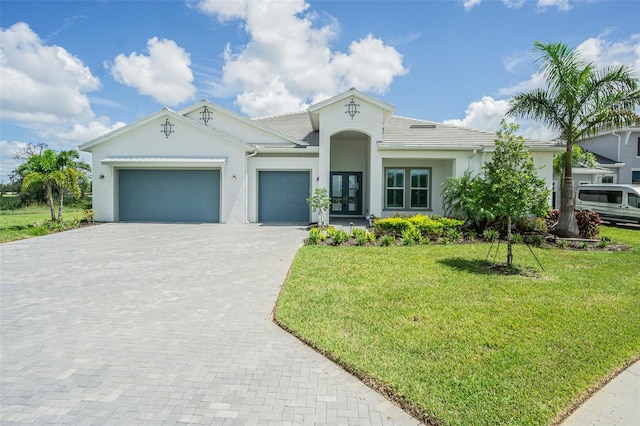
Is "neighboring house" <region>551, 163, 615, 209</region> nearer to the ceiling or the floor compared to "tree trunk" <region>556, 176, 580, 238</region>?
nearer to the ceiling

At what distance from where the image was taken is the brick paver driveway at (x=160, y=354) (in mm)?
3148

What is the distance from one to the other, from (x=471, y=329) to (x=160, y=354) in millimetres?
4290

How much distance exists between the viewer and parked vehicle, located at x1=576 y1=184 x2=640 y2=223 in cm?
1788

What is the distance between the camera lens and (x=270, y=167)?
17.0m

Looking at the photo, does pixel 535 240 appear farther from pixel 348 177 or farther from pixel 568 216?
pixel 348 177

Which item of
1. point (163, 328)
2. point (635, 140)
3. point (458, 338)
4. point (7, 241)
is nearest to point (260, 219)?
point (7, 241)

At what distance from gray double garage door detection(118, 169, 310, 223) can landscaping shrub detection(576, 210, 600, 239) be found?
1186 cm

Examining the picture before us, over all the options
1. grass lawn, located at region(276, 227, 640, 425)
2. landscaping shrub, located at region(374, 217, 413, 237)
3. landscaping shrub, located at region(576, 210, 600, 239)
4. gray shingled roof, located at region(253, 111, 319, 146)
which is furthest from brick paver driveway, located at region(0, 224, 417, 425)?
landscaping shrub, located at region(576, 210, 600, 239)

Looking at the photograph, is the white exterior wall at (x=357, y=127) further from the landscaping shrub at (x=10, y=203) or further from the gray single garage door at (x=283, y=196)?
the landscaping shrub at (x=10, y=203)

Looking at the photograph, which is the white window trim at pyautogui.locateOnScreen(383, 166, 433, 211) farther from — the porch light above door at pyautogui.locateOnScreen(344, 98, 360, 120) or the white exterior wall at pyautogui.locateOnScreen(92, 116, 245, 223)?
the white exterior wall at pyautogui.locateOnScreen(92, 116, 245, 223)

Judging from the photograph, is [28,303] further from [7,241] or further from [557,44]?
[557,44]

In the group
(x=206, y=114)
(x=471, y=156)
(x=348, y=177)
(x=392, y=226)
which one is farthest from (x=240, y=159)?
(x=471, y=156)

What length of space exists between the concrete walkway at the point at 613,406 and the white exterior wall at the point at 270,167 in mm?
13757

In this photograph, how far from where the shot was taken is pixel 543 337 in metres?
4.55
